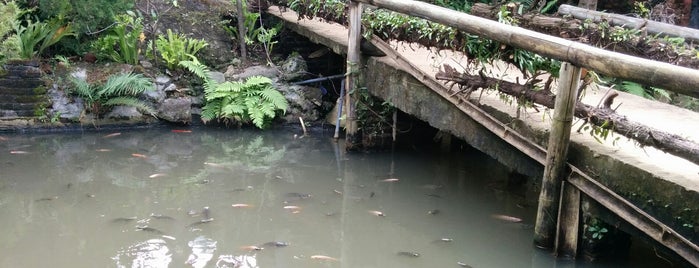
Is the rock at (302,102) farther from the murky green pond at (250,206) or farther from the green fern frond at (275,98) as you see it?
the murky green pond at (250,206)

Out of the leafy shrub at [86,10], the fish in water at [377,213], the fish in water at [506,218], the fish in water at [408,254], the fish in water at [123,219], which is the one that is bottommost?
the fish in water at [123,219]

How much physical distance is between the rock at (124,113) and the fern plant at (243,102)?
958 mm

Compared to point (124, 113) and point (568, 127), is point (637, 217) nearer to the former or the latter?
point (568, 127)

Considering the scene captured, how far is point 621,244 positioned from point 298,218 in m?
2.71

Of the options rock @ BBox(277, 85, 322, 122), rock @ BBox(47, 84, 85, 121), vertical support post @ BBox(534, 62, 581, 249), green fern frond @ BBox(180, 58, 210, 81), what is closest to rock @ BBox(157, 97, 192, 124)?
green fern frond @ BBox(180, 58, 210, 81)

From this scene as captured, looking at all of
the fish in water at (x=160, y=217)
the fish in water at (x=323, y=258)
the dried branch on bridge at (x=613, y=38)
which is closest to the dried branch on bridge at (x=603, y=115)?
the dried branch on bridge at (x=613, y=38)

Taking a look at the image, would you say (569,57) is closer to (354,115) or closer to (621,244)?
(621,244)

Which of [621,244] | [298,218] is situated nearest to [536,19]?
[621,244]

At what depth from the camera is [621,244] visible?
4758 mm

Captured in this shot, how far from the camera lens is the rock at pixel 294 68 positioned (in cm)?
973

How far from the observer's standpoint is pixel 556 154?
176 inches

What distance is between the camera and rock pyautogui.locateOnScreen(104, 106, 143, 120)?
8.88 m

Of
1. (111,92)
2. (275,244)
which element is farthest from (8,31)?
(275,244)

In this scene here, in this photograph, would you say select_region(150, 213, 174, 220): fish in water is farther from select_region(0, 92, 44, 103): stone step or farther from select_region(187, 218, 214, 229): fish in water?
select_region(0, 92, 44, 103): stone step
